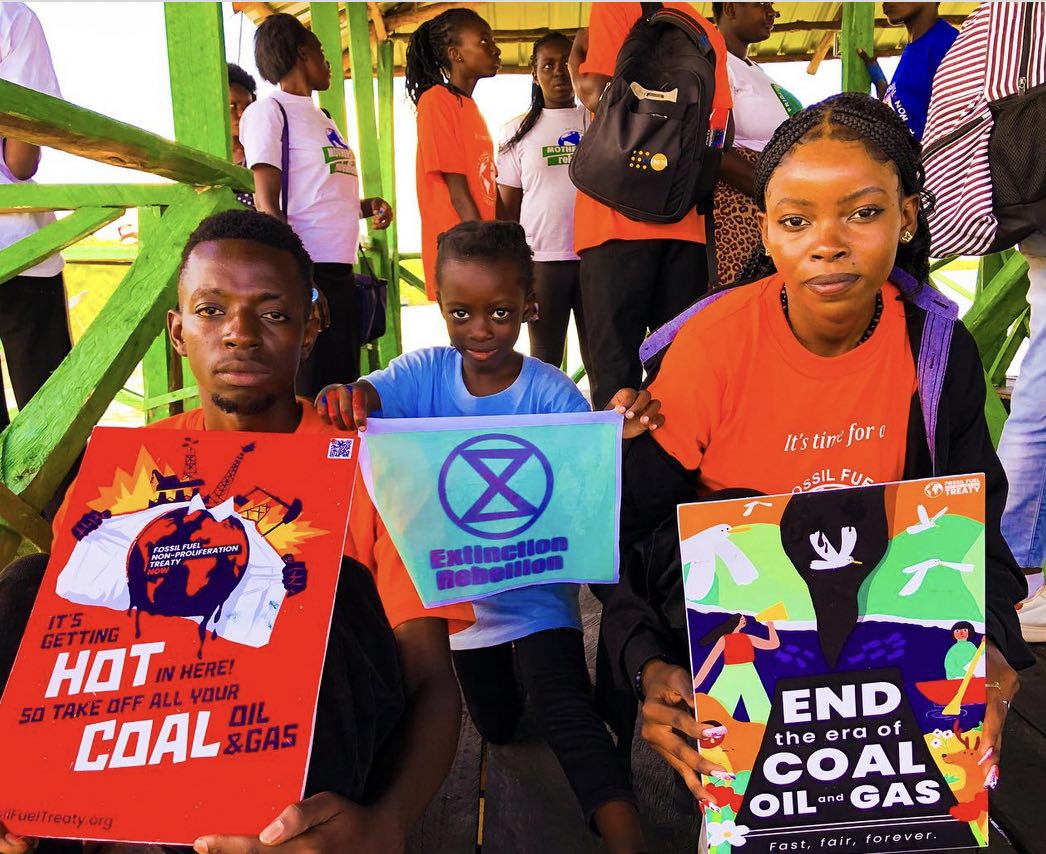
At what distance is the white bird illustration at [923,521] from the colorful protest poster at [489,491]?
1.48 ft

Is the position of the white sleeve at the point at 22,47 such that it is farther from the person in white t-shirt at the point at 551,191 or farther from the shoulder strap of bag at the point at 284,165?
the person in white t-shirt at the point at 551,191

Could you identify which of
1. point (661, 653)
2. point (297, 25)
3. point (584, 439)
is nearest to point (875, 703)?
point (661, 653)

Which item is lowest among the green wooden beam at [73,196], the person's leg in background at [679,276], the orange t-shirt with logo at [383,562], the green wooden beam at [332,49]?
the orange t-shirt with logo at [383,562]

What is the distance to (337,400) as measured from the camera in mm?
1376

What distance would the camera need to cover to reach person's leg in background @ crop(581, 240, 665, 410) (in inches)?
87.6

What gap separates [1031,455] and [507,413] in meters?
1.33

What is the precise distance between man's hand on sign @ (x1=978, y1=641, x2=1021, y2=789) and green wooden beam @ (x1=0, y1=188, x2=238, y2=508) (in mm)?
1357

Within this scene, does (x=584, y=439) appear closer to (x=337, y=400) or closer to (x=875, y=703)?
(x=337, y=400)

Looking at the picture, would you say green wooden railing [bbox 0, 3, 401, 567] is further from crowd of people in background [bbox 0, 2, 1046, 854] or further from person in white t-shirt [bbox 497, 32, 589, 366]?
person in white t-shirt [bbox 497, 32, 589, 366]

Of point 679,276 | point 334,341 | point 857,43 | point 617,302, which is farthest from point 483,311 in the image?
point 857,43

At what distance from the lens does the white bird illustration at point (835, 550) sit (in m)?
1.02

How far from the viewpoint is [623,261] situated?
2227 mm

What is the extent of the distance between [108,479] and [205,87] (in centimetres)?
141

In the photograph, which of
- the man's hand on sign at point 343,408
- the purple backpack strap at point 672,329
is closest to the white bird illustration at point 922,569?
the purple backpack strap at point 672,329
